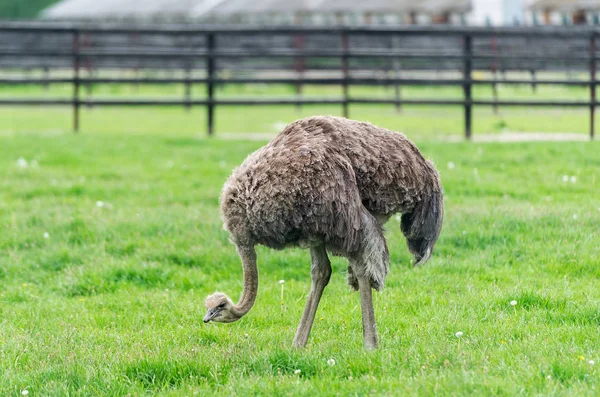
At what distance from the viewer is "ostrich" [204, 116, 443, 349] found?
186 inches

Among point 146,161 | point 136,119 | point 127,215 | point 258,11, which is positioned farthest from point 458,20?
point 127,215

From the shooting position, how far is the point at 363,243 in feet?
16.1

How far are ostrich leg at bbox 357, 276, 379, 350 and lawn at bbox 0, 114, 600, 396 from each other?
4.1 inches

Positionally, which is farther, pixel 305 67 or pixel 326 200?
pixel 305 67

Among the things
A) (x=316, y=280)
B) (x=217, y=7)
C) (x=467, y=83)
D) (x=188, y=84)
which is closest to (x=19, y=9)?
(x=217, y=7)

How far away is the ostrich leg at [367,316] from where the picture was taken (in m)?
4.99

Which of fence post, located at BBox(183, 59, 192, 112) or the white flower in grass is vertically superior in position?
fence post, located at BBox(183, 59, 192, 112)

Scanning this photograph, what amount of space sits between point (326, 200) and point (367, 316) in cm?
71

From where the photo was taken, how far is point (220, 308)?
4.83m

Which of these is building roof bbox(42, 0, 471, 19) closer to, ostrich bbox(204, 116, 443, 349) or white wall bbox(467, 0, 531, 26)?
white wall bbox(467, 0, 531, 26)

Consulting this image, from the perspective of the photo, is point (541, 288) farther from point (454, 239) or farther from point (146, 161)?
point (146, 161)

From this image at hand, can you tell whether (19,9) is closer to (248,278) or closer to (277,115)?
(277,115)

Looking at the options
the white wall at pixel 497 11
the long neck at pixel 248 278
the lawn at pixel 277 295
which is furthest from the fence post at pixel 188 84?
the white wall at pixel 497 11

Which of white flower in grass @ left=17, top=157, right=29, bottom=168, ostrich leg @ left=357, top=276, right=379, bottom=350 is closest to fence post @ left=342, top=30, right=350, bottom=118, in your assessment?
white flower in grass @ left=17, top=157, right=29, bottom=168
